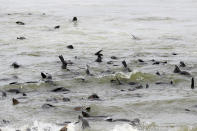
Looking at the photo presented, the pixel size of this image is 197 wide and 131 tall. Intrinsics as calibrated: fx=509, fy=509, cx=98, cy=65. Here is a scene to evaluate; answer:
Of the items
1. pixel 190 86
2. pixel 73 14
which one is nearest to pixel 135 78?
pixel 190 86

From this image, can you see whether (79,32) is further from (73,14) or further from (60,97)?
(60,97)

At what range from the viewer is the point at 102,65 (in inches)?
352

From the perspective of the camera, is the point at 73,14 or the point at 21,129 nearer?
the point at 21,129

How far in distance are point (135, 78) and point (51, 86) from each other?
4.39 feet

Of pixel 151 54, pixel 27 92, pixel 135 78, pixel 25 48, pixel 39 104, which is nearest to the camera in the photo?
pixel 39 104

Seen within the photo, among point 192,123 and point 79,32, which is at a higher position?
point 79,32

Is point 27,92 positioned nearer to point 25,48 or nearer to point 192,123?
point 192,123

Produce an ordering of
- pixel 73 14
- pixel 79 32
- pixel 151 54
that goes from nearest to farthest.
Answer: pixel 151 54, pixel 79 32, pixel 73 14

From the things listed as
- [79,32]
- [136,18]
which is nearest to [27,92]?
[79,32]

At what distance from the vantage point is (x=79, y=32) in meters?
13.1

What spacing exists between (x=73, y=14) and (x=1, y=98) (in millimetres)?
10292

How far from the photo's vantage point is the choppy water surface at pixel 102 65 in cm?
611

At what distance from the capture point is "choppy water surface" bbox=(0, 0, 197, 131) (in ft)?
20.0

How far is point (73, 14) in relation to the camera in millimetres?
16938
